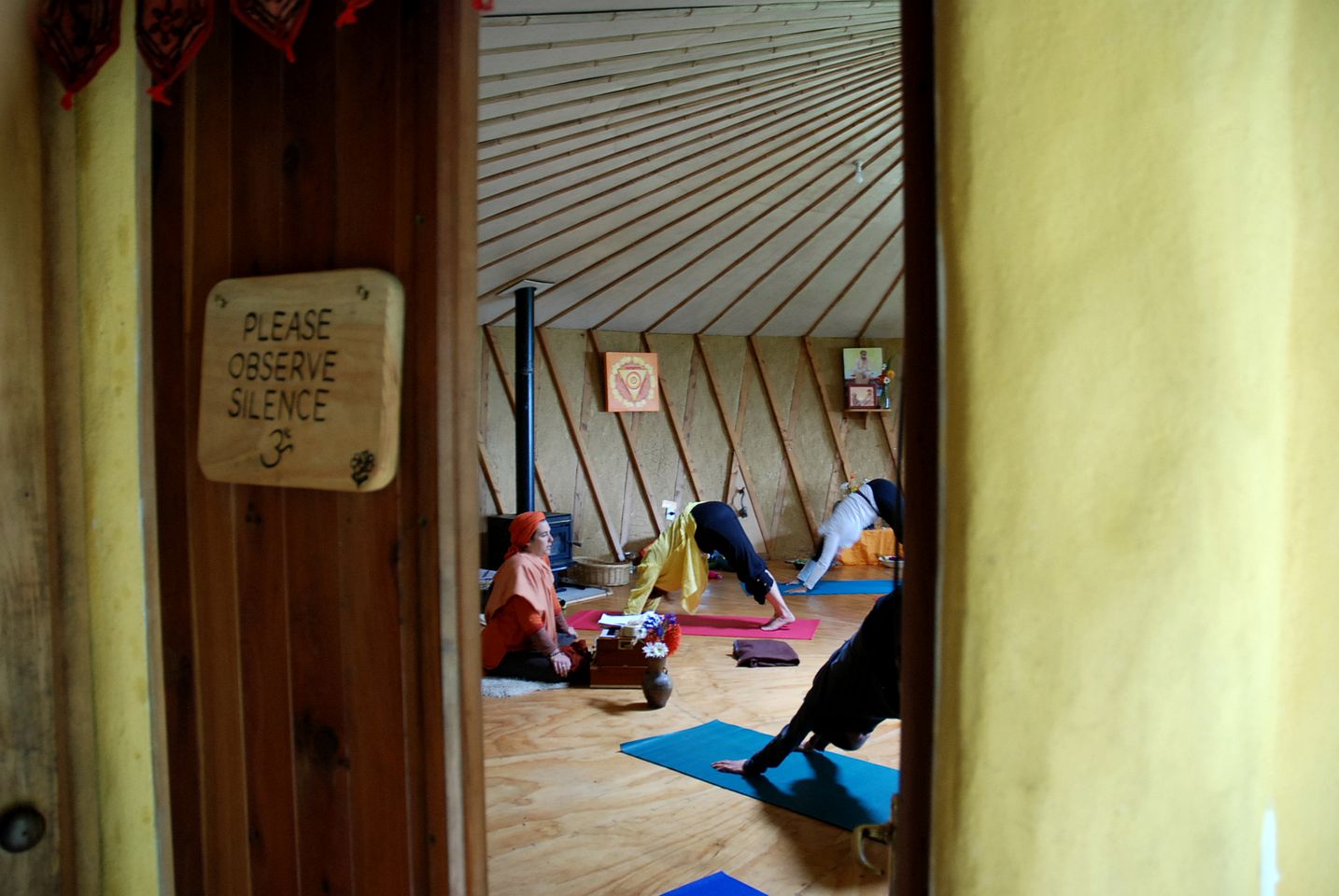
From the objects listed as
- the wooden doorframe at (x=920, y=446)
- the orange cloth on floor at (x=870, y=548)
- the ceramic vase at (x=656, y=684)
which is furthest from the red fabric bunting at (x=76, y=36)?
the orange cloth on floor at (x=870, y=548)

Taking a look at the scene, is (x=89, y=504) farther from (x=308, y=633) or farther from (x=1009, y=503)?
(x=1009, y=503)

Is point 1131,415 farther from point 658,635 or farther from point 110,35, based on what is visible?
point 658,635

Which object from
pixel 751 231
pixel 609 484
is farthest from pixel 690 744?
pixel 609 484

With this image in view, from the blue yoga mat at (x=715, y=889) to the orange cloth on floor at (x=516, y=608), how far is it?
5.60 ft

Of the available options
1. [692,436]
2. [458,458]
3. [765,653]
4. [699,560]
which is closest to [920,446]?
[458,458]

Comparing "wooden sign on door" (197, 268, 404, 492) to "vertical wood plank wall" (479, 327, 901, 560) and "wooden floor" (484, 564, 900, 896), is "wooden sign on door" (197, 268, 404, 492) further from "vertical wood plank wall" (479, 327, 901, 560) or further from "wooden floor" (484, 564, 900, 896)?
A: "vertical wood plank wall" (479, 327, 901, 560)

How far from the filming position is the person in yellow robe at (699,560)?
14.8 ft

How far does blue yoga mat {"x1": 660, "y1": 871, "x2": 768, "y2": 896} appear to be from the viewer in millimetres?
1848

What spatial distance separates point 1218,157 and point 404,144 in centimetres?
77

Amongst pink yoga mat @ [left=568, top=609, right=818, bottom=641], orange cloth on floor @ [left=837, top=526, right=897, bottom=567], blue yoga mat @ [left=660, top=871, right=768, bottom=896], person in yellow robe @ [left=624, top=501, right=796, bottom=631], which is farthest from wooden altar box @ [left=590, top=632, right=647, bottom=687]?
orange cloth on floor @ [left=837, top=526, right=897, bottom=567]

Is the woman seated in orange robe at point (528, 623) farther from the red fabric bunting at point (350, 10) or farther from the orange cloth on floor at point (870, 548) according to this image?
the orange cloth on floor at point (870, 548)

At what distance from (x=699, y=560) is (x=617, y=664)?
1397mm

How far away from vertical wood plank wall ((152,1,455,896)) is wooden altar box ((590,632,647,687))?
239 cm

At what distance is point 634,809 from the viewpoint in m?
2.30
